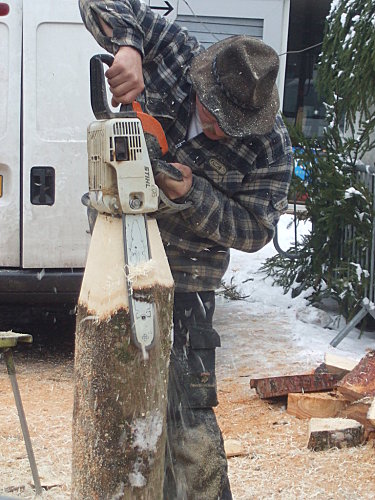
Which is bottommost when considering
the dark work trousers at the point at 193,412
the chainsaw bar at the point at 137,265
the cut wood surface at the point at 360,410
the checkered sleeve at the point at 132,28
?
the cut wood surface at the point at 360,410

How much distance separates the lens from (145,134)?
2.51 metres

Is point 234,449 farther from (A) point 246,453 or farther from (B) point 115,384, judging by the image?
(B) point 115,384

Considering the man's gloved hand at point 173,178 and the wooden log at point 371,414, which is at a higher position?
the man's gloved hand at point 173,178

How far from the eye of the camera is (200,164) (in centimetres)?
290

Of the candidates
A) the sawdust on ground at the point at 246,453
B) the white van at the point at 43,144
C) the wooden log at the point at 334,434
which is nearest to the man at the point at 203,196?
the sawdust on ground at the point at 246,453

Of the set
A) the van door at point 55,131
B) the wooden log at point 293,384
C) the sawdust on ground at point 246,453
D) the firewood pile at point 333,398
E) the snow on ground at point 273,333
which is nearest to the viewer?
the sawdust on ground at point 246,453

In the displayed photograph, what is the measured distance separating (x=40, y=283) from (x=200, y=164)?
2618 mm

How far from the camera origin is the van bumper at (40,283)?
524 cm

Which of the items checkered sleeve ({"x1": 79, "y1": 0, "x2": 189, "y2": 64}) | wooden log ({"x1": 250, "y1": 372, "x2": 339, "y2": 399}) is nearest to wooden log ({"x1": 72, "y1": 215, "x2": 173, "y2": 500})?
checkered sleeve ({"x1": 79, "y1": 0, "x2": 189, "y2": 64})

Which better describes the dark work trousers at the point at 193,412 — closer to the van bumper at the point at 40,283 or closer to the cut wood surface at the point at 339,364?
the cut wood surface at the point at 339,364

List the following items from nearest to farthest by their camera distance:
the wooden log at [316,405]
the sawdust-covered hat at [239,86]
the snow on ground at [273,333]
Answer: the sawdust-covered hat at [239,86]
the wooden log at [316,405]
the snow on ground at [273,333]

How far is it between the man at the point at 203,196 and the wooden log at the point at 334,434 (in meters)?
1.29

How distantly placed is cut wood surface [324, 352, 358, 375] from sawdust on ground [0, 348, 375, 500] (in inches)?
15.8

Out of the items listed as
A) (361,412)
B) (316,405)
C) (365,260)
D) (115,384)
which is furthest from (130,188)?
(365,260)
